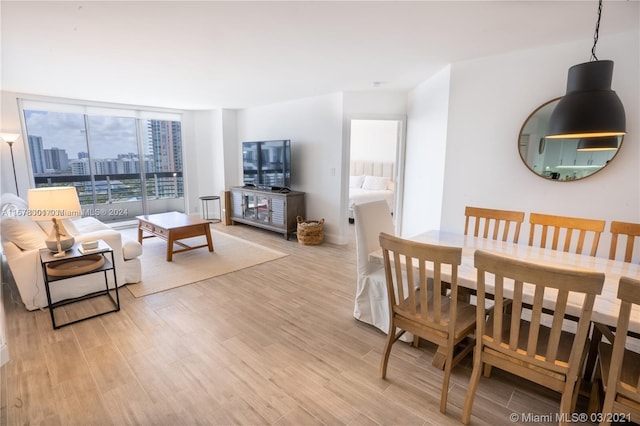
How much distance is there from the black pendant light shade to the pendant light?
39.2 inches

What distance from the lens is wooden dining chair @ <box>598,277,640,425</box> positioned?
110 cm

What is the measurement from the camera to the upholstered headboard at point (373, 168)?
7.55m

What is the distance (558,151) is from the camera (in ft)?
9.00

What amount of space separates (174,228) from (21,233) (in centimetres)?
150

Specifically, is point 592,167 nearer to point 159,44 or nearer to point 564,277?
point 564,277

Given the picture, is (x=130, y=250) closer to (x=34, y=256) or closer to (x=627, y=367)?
(x=34, y=256)

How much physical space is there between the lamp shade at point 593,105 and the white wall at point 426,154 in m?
1.78

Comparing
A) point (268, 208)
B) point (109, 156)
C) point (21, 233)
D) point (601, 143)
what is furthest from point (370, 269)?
point (109, 156)

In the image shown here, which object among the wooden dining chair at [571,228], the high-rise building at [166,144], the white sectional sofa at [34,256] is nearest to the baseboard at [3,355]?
the white sectional sofa at [34,256]

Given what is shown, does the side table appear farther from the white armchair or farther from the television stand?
the television stand

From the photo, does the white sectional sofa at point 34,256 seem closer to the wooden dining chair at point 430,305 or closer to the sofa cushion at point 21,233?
the sofa cushion at point 21,233

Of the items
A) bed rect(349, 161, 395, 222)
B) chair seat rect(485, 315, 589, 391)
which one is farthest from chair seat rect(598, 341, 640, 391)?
bed rect(349, 161, 395, 222)

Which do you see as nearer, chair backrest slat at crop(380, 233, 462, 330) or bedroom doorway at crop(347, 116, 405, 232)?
chair backrest slat at crop(380, 233, 462, 330)

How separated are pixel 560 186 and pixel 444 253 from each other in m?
2.03
